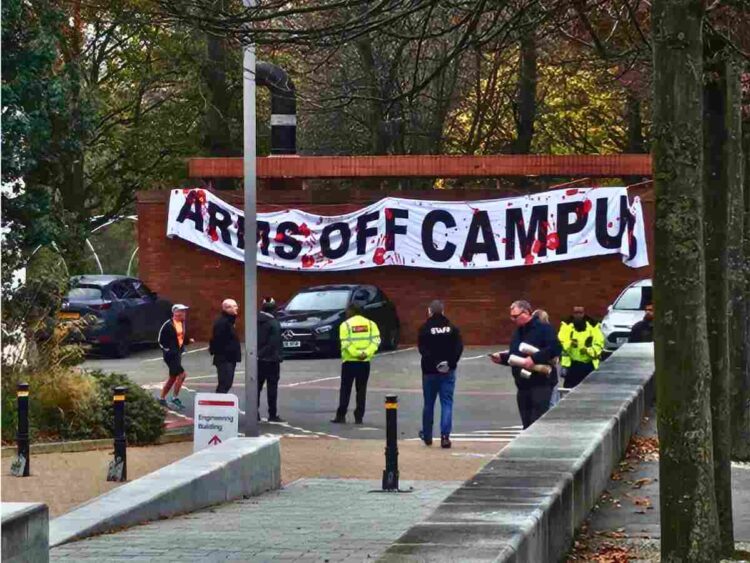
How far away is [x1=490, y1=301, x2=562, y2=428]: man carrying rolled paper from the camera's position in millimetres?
18094

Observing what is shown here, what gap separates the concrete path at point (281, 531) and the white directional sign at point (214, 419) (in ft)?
4.71

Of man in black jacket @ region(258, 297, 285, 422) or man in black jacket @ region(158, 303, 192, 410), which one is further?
man in black jacket @ region(158, 303, 192, 410)

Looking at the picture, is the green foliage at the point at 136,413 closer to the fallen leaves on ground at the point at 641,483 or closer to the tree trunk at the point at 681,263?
the fallen leaves on ground at the point at 641,483

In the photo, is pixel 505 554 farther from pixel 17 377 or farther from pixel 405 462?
pixel 17 377

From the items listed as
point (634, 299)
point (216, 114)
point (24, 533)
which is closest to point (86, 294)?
point (216, 114)

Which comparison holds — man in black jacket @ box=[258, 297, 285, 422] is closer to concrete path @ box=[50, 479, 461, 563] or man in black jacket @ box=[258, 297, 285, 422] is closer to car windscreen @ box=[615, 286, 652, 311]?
concrete path @ box=[50, 479, 461, 563]

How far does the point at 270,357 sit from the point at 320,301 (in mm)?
9721

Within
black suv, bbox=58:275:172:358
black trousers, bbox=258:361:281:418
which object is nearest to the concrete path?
black trousers, bbox=258:361:281:418

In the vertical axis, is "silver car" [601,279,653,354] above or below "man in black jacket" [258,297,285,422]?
above

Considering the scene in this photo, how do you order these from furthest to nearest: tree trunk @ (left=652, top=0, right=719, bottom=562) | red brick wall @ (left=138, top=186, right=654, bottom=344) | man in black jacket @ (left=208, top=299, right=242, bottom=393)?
1. red brick wall @ (left=138, top=186, right=654, bottom=344)
2. man in black jacket @ (left=208, top=299, right=242, bottom=393)
3. tree trunk @ (left=652, top=0, right=719, bottom=562)

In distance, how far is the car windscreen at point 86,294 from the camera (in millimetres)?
33531

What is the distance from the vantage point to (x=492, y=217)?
1388 inches

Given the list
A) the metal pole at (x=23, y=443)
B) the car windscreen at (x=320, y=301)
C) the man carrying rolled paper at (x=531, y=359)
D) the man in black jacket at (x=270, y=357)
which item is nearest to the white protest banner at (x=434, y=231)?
the car windscreen at (x=320, y=301)

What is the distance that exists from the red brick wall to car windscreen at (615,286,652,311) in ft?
12.5
